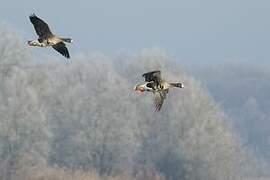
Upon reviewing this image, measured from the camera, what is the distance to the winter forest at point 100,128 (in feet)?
180

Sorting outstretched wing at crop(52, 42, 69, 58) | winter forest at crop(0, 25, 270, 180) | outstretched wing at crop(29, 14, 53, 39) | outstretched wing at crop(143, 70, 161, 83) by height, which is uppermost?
outstretched wing at crop(29, 14, 53, 39)

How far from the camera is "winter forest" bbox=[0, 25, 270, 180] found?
54.8m

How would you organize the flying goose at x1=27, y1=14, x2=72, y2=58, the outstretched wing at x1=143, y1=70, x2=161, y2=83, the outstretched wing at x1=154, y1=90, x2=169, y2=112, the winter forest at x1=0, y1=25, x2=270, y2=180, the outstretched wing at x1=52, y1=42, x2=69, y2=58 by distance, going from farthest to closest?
1. the winter forest at x1=0, y1=25, x2=270, y2=180
2. the outstretched wing at x1=52, y1=42, x2=69, y2=58
3. the outstretched wing at x1=154, y1=90, x2=169, y2=112
4. the flying goose at x1=27, y1=14, x2=72, y2=58
5. the outstretched wing at x1=143, y1=70, x2=161, y2=83

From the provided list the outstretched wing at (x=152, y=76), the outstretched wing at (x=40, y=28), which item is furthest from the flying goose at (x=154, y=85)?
the outstretched wing at (x=40, y=28)

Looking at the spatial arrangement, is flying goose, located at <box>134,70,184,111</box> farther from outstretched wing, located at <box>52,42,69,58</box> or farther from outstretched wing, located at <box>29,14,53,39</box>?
outstretched wing, located at <box>52,42,69,58</box>

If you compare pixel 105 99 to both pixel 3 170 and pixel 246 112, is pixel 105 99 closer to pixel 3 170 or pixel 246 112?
pixel 3 170

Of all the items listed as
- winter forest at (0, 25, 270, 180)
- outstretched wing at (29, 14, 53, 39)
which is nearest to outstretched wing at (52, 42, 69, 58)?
outstretched wing at (29, 14, 53, 39)

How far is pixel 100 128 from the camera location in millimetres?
60000

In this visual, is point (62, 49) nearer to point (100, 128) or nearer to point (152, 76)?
point (152, 76)

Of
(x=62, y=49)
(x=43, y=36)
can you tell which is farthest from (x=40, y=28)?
(x=62, y=49)

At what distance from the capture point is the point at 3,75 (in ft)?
195

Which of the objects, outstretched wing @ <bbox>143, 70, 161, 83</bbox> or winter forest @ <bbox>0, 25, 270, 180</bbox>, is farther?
winter forest @ <bbox>0, 25, 270, 180</bbox>

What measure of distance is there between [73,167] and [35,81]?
23.1 ft

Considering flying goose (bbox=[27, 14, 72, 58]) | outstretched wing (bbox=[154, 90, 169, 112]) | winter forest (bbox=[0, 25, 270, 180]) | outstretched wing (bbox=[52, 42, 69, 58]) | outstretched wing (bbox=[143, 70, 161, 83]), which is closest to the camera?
outstretched wing (bbox=[143, 70, 161, 83])
